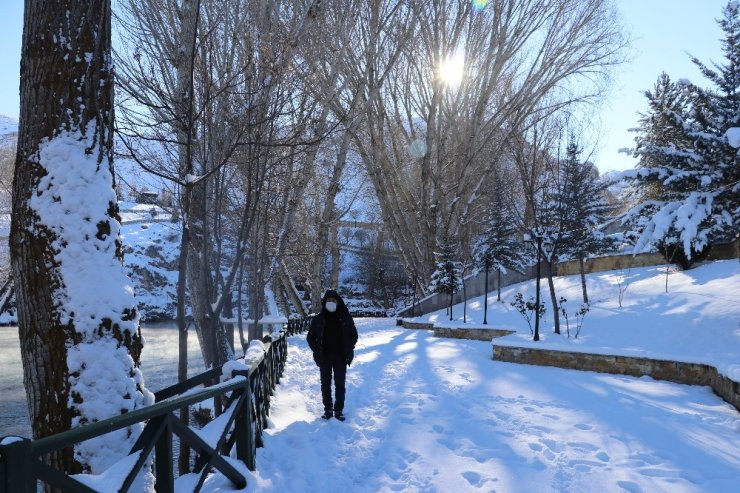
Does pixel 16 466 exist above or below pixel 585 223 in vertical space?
below

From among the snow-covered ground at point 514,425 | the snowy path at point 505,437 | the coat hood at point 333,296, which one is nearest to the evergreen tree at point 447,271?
the snow-covered ground at point 514,425

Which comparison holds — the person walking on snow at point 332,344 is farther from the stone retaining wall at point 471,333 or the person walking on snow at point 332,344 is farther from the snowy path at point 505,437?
the stone retaining wall at point 471,333

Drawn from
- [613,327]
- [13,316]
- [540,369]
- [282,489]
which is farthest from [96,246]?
[13,316]

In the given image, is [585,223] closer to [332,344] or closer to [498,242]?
[498,242]

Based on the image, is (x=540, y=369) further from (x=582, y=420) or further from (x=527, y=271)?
(x=527, y=271)

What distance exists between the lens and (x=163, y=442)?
9.18 ft

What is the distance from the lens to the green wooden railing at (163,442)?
186 cm

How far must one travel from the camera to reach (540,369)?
8820mm

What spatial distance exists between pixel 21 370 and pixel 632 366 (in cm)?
1980

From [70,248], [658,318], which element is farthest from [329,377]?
[658,318]

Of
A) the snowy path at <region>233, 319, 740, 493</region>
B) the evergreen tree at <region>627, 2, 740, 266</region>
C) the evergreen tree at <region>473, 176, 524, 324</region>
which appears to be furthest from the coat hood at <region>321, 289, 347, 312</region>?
the evergreen tree at <region>473, 176, 524, 324</region>

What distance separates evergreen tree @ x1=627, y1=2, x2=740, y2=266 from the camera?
9547mm

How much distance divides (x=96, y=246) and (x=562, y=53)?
22.8 metres

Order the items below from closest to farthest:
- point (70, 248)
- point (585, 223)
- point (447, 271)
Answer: point (70, 248) < point (585, 223) < point (447, 271)
